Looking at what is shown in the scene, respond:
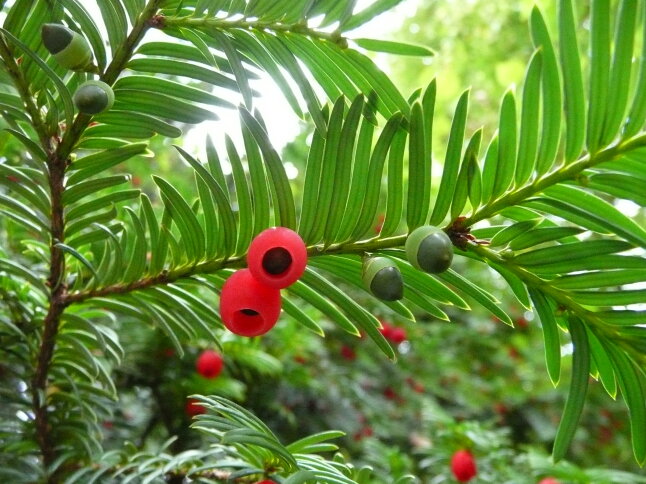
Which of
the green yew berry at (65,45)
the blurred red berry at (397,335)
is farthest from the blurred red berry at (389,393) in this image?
the green yew berry at (65,45)

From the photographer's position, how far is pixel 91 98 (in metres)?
0.40

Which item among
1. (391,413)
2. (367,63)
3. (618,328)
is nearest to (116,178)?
(367,63)

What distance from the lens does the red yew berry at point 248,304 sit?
1.45ft

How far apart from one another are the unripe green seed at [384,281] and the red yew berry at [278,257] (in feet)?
0.15

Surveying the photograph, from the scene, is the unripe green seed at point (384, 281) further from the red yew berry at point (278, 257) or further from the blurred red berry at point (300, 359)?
the blurred red berry at point (300, 359)

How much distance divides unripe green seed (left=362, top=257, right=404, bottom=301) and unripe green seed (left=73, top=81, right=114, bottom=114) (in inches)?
7.8

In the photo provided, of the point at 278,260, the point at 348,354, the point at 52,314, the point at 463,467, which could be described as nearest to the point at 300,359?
the point at 348,354

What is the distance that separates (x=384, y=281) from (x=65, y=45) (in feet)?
0.82

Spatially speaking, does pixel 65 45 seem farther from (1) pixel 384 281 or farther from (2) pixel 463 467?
(2) pixel 463 467

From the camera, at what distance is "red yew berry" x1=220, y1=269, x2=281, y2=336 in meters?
0.44

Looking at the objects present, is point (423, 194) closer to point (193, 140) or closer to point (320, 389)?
point (320, 389)

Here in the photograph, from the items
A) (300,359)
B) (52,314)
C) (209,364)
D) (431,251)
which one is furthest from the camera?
(300,359)

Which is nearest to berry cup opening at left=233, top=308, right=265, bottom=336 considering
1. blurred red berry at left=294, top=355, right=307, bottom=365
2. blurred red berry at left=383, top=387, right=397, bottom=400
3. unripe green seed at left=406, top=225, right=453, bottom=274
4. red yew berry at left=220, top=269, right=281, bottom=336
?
red yew berry at left=220, top=269, right=281, bottom=336

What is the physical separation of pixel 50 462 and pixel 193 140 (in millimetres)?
1119
